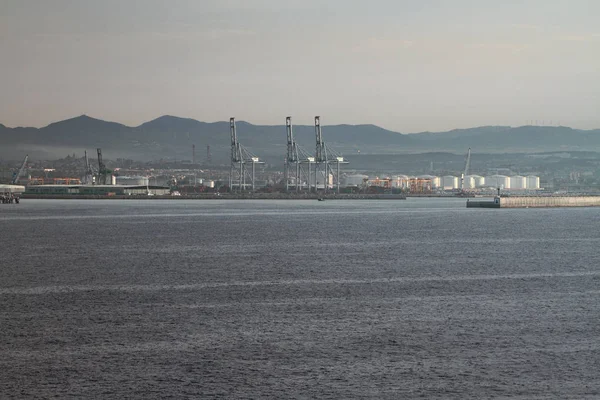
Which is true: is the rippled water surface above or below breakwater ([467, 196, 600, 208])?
above

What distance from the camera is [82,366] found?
13.5 metres

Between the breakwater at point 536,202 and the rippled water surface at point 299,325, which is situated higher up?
the rippled water surface at point 299,325

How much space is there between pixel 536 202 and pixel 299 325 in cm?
11090

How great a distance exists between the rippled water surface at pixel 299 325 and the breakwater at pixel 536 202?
271 feet

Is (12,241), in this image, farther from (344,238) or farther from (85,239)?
(344,238)

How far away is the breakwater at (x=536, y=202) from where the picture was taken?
117588 millimetres

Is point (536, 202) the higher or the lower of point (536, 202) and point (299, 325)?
the lower

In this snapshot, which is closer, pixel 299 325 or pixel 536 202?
pixel 299 325

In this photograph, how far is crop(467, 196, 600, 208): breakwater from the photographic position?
11759 cm

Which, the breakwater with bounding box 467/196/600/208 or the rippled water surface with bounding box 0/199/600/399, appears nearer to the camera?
the rippled water surface with bounding box 0/199/600/399

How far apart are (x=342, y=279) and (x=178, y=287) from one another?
535cm

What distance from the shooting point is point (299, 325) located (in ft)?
57.3

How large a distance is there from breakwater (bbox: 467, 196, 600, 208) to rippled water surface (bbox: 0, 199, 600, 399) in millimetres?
82605

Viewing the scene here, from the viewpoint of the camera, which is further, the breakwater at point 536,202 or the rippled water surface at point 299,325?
the breakwater at point 536,202
